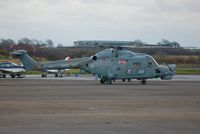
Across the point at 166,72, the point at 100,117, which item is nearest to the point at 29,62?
the point at 166,72

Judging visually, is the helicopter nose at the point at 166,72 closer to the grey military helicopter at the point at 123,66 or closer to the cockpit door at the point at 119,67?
the grey military helicopter at the point at 123,66

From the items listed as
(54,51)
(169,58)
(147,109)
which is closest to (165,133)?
(147,109)

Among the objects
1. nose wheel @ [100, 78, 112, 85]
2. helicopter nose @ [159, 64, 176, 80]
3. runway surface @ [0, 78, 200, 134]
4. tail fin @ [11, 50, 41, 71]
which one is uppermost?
tail fin @ [11, 50, 41, 71]

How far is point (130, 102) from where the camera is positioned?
2294 centimetres

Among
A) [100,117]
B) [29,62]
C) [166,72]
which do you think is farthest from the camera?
→ [29,62]

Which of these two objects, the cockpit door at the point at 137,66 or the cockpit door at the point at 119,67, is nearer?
the cockpit door at the point at 137,66

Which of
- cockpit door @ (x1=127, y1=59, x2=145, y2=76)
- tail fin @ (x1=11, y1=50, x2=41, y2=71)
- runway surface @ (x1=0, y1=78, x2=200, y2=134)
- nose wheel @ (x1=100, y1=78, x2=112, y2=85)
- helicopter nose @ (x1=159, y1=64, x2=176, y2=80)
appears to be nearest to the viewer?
runway surface @ (x1=0, y1=78, x2=200, y2=134)

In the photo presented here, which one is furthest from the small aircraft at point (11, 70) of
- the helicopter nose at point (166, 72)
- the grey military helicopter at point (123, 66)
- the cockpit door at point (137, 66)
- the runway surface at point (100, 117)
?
the runway surface at point (100, 117)

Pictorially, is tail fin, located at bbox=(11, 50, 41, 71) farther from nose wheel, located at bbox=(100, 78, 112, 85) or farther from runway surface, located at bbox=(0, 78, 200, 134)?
runway surface, located at bbox=(0, 78, 200, 134)

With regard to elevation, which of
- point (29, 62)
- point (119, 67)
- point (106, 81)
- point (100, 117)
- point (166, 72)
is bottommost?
point (100, 117)

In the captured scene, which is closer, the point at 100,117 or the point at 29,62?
the point at 100,117

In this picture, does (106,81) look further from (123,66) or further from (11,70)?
(11,70)

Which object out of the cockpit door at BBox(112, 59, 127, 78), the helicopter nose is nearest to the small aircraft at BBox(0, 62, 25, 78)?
the cockpit door at BBox(112, 59, 127, 78)

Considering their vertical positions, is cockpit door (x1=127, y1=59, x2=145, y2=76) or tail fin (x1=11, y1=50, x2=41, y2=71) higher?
tail fin (x1=11, y1=50, x2=41, y2=71)
